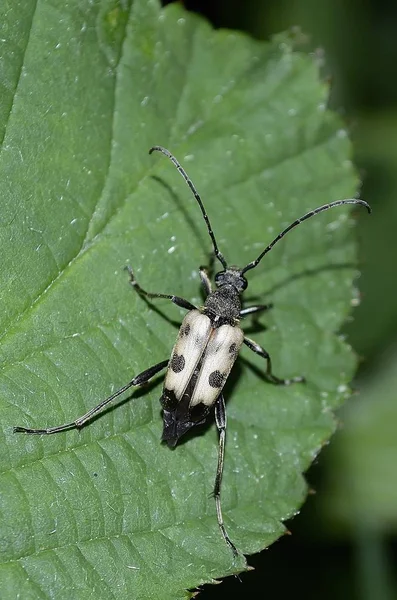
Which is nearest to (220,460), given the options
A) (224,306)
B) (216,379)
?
(216,379)

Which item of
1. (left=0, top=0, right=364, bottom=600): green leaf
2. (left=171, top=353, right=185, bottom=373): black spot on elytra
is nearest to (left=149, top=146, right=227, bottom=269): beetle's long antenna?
(left=0, top=0, right=364, bottom=600): green leaf

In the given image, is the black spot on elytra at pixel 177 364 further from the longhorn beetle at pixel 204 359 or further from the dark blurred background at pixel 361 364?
the dark blurred background at pixel 361 364

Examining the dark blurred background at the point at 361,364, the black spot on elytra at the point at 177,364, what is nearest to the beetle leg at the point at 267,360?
the black spot on elytra at the point at 177,364

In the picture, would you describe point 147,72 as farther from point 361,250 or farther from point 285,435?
point 361,250

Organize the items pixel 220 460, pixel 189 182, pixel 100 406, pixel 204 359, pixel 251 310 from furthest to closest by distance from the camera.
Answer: pixel 251 310 < pixel 189 182 < pixel 204 359 < pixel 220 460 < pixel 100 406

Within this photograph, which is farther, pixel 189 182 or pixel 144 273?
pixel 189 182

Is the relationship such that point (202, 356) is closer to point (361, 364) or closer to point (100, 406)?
point (100, 406)

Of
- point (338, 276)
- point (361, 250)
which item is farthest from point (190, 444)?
point (361, 250)
